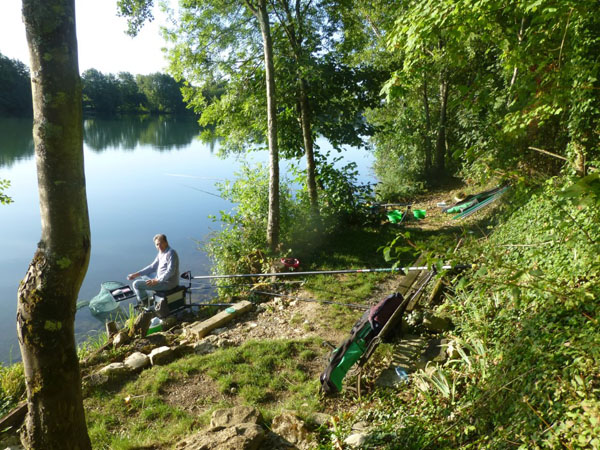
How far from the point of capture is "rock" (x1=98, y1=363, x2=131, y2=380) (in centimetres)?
498

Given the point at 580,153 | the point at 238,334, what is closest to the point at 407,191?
the point at 580,153

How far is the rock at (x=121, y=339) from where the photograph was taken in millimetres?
6172

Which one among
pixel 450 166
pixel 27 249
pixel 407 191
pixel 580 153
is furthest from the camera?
pixel 450 166

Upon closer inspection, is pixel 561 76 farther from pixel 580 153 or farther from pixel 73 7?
pixel 73 7

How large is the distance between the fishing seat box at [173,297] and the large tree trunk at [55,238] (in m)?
4.49

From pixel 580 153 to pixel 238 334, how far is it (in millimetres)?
6108

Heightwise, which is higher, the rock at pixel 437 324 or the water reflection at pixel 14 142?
the water reflection at pixel 14 142

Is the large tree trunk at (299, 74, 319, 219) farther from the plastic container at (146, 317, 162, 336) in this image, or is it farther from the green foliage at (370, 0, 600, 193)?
the plastic container at (146, 317, 162, 336)

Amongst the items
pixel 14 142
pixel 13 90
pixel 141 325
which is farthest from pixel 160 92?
pixel 141 325

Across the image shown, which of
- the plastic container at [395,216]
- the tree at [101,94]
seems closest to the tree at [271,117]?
the plastic container at [395,216]

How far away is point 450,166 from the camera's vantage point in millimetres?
17859

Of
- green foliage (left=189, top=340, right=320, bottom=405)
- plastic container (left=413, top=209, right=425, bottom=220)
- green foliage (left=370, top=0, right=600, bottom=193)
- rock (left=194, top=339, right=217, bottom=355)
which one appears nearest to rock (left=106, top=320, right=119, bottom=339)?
rock (left=194, top=339, right=217, bottom=355)

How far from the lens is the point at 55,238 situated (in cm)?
234

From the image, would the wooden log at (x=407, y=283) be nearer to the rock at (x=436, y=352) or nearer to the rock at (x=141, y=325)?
the rock at (x=436, y=352)
